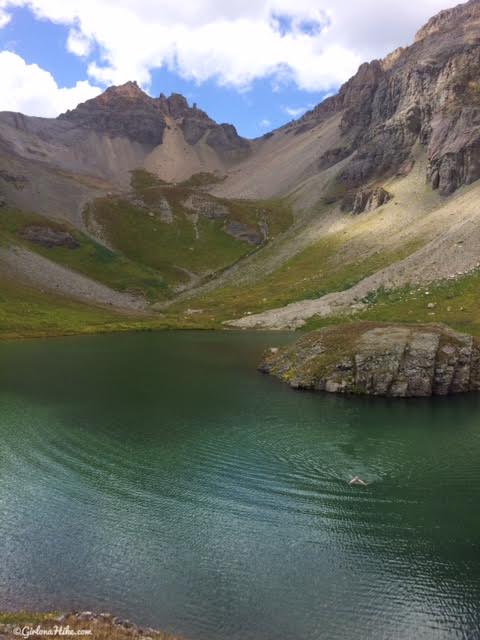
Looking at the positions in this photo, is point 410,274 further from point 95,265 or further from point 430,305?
point 95,265

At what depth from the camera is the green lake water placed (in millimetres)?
19984

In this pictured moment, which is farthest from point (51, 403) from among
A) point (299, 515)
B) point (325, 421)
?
point (299, 515)

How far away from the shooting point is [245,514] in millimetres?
27344

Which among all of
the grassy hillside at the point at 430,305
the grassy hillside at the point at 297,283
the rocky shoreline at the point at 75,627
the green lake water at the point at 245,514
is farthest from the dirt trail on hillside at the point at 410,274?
the rocky shoreline at the point at 75,627

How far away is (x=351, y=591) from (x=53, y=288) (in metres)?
149

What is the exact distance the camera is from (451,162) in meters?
177

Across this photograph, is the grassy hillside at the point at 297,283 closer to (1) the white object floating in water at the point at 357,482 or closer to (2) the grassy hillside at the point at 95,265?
(2) the grassy hillside at the point at 95,265

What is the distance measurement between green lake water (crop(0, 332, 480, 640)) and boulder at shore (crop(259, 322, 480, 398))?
15.9 feet

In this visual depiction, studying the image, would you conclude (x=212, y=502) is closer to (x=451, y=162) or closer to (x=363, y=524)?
(x=363, y=524)

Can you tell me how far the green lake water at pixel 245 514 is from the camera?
1998 centimetres
